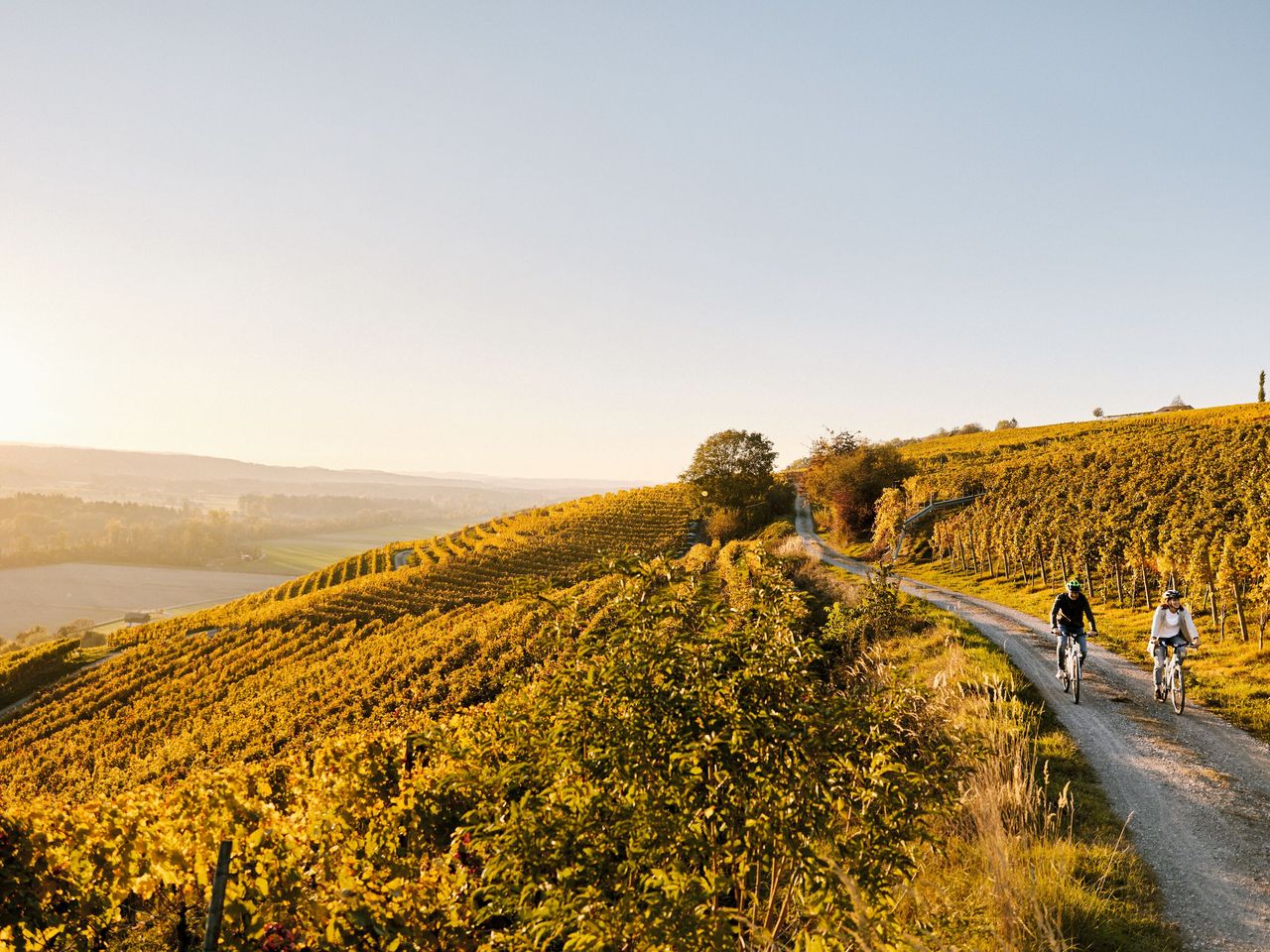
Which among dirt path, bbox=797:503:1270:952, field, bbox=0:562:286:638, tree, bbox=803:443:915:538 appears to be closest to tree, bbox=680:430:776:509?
tree, bbox=803:443:915:538

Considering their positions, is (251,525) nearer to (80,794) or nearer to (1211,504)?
(80,794)

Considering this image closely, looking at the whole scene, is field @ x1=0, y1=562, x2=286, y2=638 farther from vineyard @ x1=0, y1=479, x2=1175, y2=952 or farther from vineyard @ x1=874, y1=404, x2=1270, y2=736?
vineyard @ x1=874, y1=404, x2=1270, y2=736

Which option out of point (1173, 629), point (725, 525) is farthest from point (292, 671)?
point (725, 525)

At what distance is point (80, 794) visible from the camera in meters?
18.9

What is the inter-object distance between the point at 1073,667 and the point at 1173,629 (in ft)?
5.54

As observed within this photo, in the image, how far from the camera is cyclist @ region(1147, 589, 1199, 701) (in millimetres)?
10516

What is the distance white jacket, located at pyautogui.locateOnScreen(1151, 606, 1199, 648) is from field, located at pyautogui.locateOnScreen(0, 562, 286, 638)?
11372cm

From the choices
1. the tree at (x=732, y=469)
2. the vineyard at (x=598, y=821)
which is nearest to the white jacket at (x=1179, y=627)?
the vineyard at (x=598, y=821)

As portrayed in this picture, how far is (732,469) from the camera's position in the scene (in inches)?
2146

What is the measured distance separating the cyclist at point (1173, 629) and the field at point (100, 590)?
113713 mm

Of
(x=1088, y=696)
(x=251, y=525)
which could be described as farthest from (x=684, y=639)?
(x=251, y=525)

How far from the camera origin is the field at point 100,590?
91.5 metres

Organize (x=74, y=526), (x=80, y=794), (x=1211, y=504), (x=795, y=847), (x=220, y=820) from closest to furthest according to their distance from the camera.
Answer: (x=795, y=847)
(x=220, y=820)
(x=80, y=794)
(x=1211, y=504)
(x=74, y=526)

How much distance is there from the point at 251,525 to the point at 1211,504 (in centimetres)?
20096
